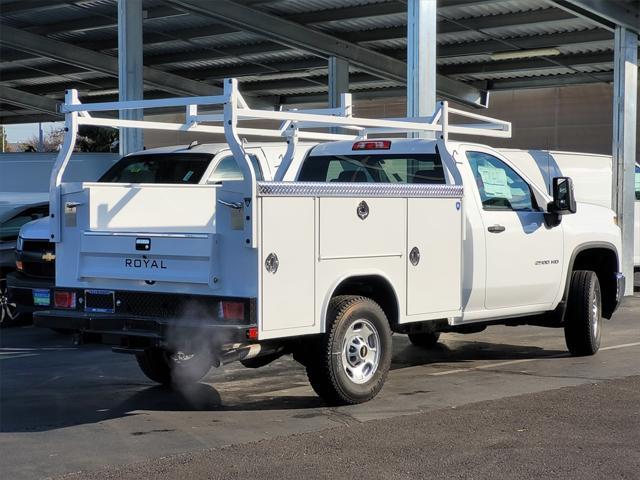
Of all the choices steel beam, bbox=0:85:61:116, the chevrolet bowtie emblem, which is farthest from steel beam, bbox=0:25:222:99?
the chevrolet bowtie emblem

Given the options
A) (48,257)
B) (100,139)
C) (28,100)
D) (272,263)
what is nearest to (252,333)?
(272,263)

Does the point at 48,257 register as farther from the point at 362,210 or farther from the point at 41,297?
the point at 362,210

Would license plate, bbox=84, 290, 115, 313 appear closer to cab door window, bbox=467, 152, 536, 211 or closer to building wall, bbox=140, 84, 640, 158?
cab door window, bbox=467, 152, 536, 211

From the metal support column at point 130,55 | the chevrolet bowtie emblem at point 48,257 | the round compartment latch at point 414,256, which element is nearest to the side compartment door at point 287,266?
the round compartment latch at point 414,256

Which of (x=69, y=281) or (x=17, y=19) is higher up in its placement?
(x=17, y=19)

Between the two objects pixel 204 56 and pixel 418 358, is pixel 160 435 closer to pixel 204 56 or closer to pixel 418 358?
pixel 418 358

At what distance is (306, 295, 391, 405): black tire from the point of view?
7570 mm

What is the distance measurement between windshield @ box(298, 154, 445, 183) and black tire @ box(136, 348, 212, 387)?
2.19 meters

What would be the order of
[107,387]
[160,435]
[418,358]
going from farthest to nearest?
[418,358] < [107,387] < [160,435]

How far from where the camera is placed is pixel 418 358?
10.4 metres

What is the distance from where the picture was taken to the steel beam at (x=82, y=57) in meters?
23.2

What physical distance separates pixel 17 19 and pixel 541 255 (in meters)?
16.3

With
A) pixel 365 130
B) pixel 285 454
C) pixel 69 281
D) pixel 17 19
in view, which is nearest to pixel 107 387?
pixel 69 281

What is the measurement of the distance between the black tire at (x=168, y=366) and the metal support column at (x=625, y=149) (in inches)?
422
